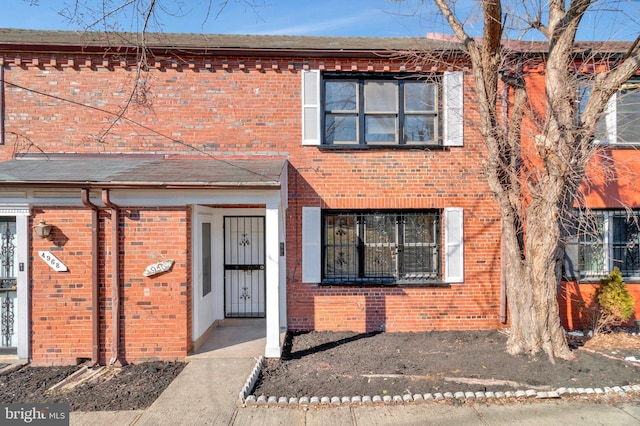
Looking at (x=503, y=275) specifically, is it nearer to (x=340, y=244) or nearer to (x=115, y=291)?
(x=340, y=244)

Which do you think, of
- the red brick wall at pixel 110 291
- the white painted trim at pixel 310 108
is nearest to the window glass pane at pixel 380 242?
the white painted trim at pixel 310 108

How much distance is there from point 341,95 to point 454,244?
3.87 metres

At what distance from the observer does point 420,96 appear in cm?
701

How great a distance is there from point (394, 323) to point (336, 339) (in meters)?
1.29

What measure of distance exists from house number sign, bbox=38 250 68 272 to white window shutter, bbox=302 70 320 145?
15.3ft

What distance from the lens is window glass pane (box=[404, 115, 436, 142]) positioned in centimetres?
696

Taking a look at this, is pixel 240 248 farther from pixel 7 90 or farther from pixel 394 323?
pixel 7 90

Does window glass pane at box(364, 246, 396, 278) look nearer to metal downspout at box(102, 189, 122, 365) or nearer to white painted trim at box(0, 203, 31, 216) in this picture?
metal downspout at box(102, 189, 122, 365)

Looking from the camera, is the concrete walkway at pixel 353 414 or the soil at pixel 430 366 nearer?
the concrete walkway at pixel 353 414

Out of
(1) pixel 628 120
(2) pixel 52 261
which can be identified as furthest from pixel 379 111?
(2) pixel 52 261

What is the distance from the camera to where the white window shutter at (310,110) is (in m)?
6.71

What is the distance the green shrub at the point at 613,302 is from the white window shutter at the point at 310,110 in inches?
246

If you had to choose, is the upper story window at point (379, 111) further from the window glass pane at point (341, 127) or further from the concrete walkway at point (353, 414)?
the concrete walkway at point (353, 414)

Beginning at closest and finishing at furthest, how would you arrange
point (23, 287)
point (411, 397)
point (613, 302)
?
point (411, 397) → point (23, 287) → point (613, 302)
